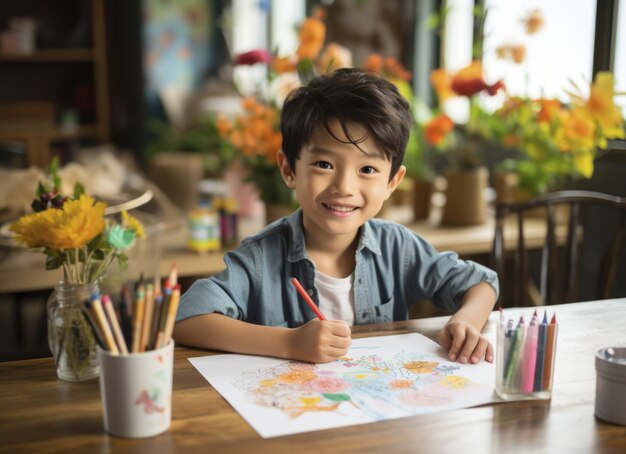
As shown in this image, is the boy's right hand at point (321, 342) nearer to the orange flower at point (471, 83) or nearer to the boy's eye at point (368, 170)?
→ the boy's eye at point (368, 170)

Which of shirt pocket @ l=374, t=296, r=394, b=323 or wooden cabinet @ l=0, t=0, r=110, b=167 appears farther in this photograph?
wooden cabinet @ l=0, t=0, r=110, b=167

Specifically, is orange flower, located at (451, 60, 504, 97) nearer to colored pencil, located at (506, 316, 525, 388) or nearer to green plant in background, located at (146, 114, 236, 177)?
green plant in background, located at (146, 114, 236, 177)

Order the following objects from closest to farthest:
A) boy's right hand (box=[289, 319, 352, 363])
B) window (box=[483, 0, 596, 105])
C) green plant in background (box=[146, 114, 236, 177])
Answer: boy's right hand (box=[289, 319, 352, 363]), window (box=[483, 0, 596, 105]), green plant in background (box=[146, 114, 236, 177])

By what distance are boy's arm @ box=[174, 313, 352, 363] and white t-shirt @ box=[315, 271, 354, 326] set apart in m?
0.25

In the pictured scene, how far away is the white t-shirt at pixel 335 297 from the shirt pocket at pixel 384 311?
2.0 inches

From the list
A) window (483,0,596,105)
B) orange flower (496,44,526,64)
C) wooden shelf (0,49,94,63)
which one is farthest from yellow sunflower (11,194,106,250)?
wooden shelf (0,49,94,63)

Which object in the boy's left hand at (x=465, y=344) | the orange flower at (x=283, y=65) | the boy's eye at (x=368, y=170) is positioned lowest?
the boy's left hand at (x=465, y=344)

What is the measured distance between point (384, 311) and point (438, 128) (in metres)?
1.17

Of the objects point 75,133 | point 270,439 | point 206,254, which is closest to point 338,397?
point 270,439

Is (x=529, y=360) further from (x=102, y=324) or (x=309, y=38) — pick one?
(x=309, y=38)

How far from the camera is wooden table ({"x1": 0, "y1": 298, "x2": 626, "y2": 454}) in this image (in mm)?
875

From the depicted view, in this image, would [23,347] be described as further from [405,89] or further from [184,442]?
[184,442]

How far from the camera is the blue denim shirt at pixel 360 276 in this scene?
1.37m

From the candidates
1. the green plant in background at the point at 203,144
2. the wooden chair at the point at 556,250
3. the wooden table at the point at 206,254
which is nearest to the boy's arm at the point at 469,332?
the wooden chair at the point at 556,250
